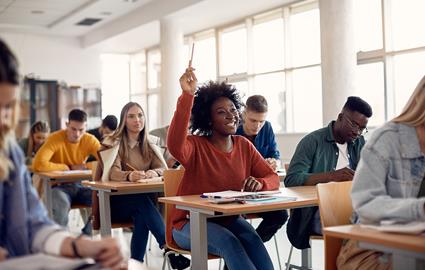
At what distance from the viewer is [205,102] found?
10.3ft

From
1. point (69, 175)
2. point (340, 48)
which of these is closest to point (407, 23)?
point (340, 48)

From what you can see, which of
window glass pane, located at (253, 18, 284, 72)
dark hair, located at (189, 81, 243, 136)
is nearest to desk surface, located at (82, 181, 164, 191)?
dark hair, located at (189, 81, 243, 136)

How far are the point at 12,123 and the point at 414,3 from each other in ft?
19.9

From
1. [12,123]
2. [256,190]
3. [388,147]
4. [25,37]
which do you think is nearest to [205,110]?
[256,190]

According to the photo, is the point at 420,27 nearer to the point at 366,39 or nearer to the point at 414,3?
the point at 414,3

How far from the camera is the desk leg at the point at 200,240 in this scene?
2.60 m

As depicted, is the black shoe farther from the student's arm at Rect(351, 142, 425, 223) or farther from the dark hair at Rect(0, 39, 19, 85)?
the dark hair at Rect(0, 39, 19, 85)

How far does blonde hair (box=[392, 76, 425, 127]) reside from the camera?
190 centimetres

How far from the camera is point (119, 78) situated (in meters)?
12.9

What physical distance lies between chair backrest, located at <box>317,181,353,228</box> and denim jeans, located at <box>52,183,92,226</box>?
3.17m

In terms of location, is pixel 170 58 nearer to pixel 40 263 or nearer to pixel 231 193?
pixel 231 193

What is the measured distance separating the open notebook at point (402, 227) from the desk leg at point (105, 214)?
7.48ft

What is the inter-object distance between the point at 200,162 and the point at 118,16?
8.05m

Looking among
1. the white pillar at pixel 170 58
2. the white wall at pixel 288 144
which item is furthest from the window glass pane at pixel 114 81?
the white wall at pixel 288 144
